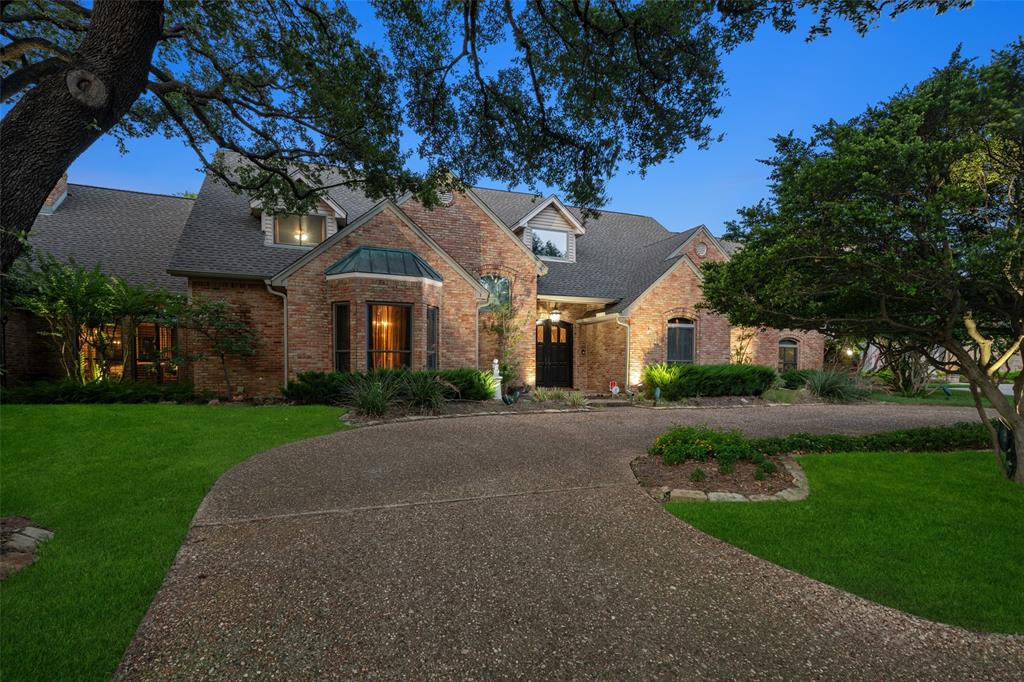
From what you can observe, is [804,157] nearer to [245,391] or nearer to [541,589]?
[541,589]

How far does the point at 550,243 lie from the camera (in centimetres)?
1872

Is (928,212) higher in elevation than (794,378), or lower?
higher

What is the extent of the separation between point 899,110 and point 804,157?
1325mm

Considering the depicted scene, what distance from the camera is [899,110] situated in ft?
17.9

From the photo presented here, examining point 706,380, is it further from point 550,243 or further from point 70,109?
point 70,109

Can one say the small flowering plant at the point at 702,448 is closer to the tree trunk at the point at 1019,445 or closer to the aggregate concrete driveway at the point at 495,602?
the aggregate concrete driveway at the point at 495,602

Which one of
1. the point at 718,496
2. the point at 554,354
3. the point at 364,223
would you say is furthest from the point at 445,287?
the point at 718,496

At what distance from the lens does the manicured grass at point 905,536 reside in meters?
3.18

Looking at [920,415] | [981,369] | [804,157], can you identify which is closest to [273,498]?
[804,157]

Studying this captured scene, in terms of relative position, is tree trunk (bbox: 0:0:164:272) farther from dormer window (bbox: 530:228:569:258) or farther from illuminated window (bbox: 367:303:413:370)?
dormer window (bbox: 530:228:569:258)

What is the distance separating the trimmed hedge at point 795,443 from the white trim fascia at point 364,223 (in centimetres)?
897

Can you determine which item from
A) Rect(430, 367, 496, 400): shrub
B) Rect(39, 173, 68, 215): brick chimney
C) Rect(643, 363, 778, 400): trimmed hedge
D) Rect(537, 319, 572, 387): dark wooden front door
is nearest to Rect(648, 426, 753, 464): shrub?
Rect(430, 367, 496, 400): shrub

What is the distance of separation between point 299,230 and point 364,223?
110 inches

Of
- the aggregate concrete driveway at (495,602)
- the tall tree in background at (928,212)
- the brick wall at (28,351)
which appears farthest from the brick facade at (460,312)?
the aggregate concrete driveway at (495,602)
